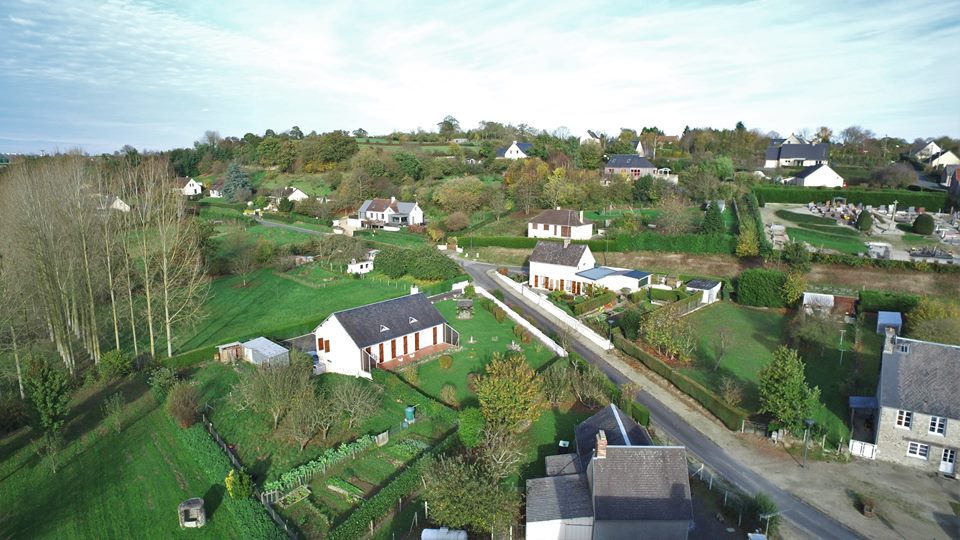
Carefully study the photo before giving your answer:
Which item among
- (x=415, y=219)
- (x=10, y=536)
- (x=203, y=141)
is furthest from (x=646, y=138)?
(x=10, y=536)

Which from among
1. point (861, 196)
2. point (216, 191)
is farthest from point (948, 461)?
point (216, 191)

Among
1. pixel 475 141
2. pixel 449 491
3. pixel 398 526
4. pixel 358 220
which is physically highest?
pixel 475 141

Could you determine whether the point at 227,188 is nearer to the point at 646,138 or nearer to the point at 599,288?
the point at 599,288

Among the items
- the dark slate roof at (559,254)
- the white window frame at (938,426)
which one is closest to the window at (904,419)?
the white window frame at (938,426)

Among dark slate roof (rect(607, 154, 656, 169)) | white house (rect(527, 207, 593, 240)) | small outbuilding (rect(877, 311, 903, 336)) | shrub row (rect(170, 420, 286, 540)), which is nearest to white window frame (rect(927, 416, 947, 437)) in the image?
small outbuilding (rect(877, 311, 903, 336))

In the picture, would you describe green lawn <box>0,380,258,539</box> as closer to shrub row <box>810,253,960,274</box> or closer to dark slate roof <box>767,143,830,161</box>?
shrub row <box>810,253,960,274</box>

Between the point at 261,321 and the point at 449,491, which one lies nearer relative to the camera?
the point at 449,491
